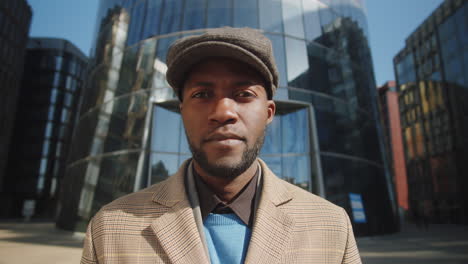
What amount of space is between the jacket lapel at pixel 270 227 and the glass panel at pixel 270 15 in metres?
12.8

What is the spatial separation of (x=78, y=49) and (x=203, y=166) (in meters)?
51.5

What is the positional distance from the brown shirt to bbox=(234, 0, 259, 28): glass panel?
12575 mm

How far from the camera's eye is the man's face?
1178 mm

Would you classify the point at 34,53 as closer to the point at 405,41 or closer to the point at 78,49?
the point at 78,49

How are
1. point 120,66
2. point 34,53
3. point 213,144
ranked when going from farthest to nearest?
point 34,53, point 120,66, point 213,144

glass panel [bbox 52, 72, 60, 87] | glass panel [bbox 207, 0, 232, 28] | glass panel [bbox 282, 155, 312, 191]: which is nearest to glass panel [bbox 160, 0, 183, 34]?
glass panel [bbox 207, 0, 232, 28]

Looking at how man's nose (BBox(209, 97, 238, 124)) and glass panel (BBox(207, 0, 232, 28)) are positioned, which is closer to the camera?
man's nose (BBox(209, 97, 238, 124))

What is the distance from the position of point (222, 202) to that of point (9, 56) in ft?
131

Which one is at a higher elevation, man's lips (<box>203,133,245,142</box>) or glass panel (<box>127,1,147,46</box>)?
glass panel (<box>127,1,147,46</box>)

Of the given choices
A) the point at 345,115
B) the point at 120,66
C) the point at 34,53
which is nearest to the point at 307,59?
the point at 345,115

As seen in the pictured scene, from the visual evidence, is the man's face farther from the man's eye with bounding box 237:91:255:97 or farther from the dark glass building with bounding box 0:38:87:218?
the dark glass building with bounding box 0:38:87:218

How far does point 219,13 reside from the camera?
1327 cm

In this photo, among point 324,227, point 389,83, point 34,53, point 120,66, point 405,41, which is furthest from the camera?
point 389,83

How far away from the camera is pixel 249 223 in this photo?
1.25 metres
